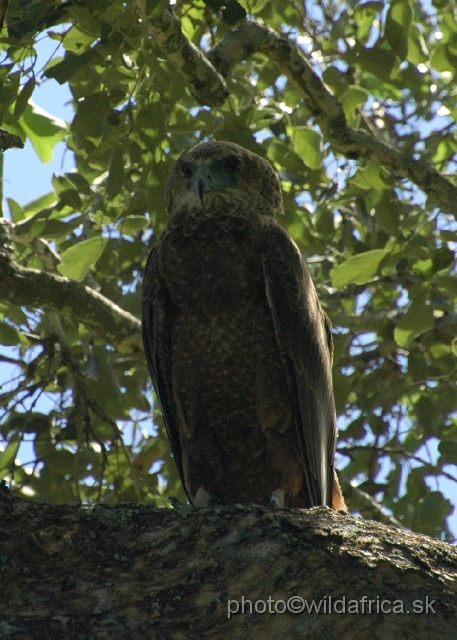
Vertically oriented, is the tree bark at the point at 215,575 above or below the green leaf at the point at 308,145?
below

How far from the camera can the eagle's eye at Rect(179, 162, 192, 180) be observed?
13.8 feet

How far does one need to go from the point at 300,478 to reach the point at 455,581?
1560 mm

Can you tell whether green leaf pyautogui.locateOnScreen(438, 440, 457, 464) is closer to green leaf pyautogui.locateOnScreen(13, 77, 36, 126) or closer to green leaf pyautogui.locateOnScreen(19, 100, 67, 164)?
green leaf pyautogui.locateOnScreen(19, 100, 67, 164)

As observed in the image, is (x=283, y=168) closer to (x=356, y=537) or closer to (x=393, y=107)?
(x=393, y=107)

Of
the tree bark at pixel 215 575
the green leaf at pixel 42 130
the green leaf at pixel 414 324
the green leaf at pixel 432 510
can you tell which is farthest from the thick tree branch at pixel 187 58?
the green leaf at pixel 432 510

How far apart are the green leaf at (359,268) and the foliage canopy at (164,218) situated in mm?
11

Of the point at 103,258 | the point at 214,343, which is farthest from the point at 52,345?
the point at 214,343

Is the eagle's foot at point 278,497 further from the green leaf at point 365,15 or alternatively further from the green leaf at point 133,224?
the green leaf at point 365,15

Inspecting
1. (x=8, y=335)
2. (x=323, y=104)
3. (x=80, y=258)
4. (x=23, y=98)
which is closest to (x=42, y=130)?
(x=80, y=258)

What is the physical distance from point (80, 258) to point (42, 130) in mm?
934

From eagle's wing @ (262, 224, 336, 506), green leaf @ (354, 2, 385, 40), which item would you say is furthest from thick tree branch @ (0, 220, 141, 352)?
green leaf @ (354, 2, 385, 40)

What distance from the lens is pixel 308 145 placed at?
4.50 metres

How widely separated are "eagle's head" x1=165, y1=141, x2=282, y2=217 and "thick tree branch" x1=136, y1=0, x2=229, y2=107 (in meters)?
0.26

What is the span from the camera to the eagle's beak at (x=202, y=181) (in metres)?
3.96
